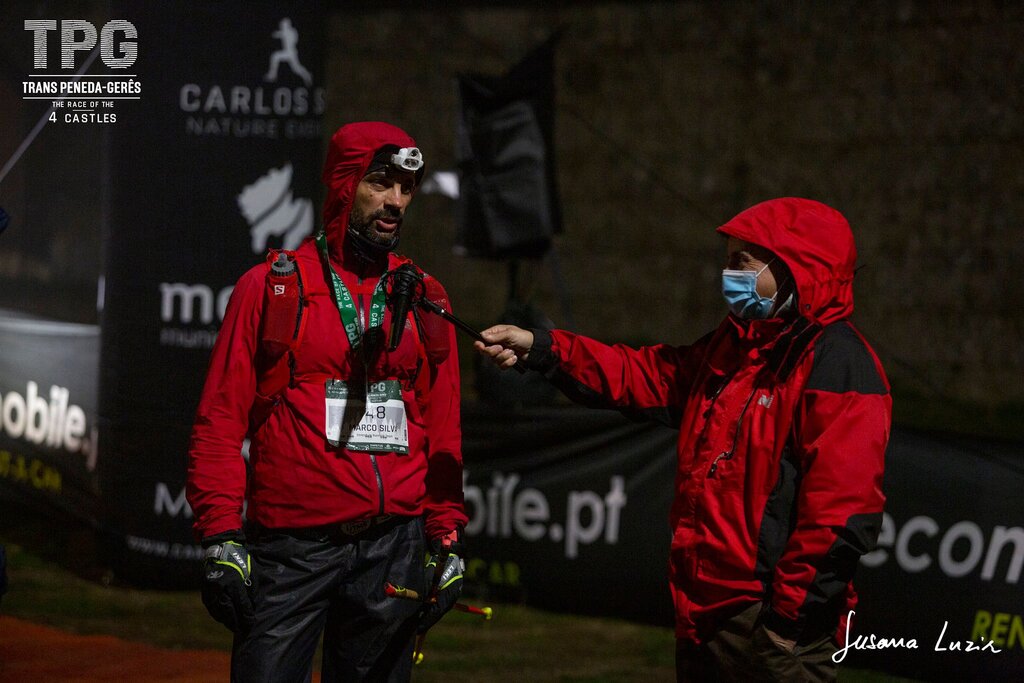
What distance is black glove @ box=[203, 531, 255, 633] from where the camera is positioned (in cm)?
354

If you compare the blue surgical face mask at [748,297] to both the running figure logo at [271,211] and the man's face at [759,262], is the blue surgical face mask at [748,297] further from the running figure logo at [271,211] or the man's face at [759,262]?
the running figure logo at [271,211]

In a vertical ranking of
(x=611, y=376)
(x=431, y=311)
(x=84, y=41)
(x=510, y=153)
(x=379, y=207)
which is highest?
(x=84, y=41)

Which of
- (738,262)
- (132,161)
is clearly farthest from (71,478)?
(738,262)

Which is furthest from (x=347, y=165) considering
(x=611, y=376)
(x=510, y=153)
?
(x=510, y=153)

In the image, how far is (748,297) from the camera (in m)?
3.66

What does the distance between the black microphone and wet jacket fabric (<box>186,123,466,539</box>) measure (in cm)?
5

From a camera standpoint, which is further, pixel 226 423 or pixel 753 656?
pixel 226 423

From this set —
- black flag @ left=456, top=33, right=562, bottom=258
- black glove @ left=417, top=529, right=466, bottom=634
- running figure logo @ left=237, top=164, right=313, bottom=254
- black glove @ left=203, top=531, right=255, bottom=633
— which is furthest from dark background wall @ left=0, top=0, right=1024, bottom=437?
black glove @ left=203, top=531, right=255, bottom=633

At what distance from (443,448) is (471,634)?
3.69 m

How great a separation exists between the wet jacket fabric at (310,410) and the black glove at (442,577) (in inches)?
6.8

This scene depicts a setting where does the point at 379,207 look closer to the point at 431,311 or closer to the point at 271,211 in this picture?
the point at 431,311

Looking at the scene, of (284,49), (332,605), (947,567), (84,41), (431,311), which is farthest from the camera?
(284,49)

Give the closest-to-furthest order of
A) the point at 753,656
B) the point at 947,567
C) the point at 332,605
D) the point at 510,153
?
the point at 753,656 < the point at 332,605 < the point at 947,567 < the point at 510,153

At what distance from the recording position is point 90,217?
30.0 feet
